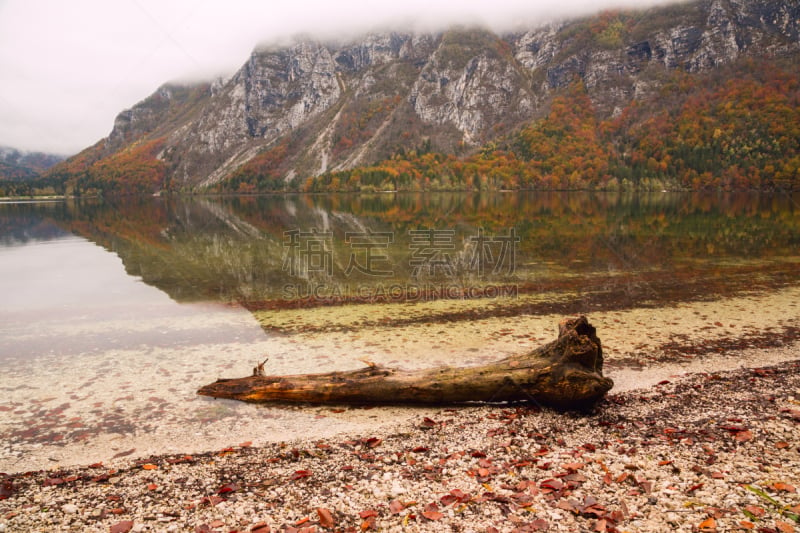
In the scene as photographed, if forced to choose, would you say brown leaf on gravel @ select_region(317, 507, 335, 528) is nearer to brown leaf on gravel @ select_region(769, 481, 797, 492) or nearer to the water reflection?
brown leaf on gravel @ select_region(769, 481, 797, 492)

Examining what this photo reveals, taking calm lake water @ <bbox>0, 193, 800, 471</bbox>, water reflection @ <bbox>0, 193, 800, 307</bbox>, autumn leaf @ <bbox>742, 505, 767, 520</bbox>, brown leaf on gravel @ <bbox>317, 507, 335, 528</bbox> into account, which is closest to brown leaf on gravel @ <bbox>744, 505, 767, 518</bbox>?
autumn leaf @ <bbox>742, 505, 767, 520</bbox>

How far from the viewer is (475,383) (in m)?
8.45

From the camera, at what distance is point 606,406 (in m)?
8.27

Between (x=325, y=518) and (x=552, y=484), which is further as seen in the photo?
(x=552, y=484)

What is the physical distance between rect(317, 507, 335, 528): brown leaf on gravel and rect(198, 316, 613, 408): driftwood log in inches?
136

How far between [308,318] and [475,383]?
8627 mm

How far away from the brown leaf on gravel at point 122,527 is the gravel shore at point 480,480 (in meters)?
0.02

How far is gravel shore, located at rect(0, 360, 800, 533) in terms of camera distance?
5062 millimetres

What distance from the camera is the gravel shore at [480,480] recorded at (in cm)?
506

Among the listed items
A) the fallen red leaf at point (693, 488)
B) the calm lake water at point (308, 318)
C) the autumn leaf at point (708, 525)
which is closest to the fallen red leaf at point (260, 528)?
the calm lake water at point (308, 318)

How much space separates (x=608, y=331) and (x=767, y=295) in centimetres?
841

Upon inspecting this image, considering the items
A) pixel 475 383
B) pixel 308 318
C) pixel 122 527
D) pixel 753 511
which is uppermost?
pixel 475 383

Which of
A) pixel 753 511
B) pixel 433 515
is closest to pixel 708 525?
pixel 753 511

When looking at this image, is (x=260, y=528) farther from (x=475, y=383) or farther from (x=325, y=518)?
(x=475, y=383)
